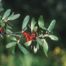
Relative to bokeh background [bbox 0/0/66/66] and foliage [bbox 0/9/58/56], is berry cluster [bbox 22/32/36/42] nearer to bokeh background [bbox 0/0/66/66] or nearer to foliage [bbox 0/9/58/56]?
foliage [bbox 0/9/58/56]

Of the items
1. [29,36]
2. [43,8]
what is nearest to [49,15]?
[43,8]

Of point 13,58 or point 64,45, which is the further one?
point 64,45

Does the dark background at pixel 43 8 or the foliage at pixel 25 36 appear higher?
the foliage at pixel 25 36

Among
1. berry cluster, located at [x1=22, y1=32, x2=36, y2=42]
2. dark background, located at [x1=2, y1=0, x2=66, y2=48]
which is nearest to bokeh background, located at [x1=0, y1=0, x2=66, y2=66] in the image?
dark background, located at [x1=2, y1=0, x2=66, y2=48]

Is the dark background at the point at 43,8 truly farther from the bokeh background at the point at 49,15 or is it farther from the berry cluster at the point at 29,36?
the berry cluster at the point at 29,36

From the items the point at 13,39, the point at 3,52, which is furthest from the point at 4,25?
the point at 3,52

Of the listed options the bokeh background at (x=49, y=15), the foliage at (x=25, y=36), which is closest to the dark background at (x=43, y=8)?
the bokeh background at (x=49, y=15)

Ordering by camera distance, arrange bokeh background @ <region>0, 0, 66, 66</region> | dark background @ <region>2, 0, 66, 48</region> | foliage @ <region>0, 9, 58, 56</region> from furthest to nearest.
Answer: dark background @ <region>2, 0, 66, 48</region> < bokeh background @ <region>0, 0, 66, 66</region> < foliage @ <region>0, 9, 58, 56</region>

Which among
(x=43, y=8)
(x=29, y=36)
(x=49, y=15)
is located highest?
(x=29, y=36)

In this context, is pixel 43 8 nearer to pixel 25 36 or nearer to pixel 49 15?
pixel 49 15

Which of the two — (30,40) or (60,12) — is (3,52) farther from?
(30,40)

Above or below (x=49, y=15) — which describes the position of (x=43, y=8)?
above

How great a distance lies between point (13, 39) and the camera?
150cm

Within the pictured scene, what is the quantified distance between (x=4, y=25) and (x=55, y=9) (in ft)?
11.4
